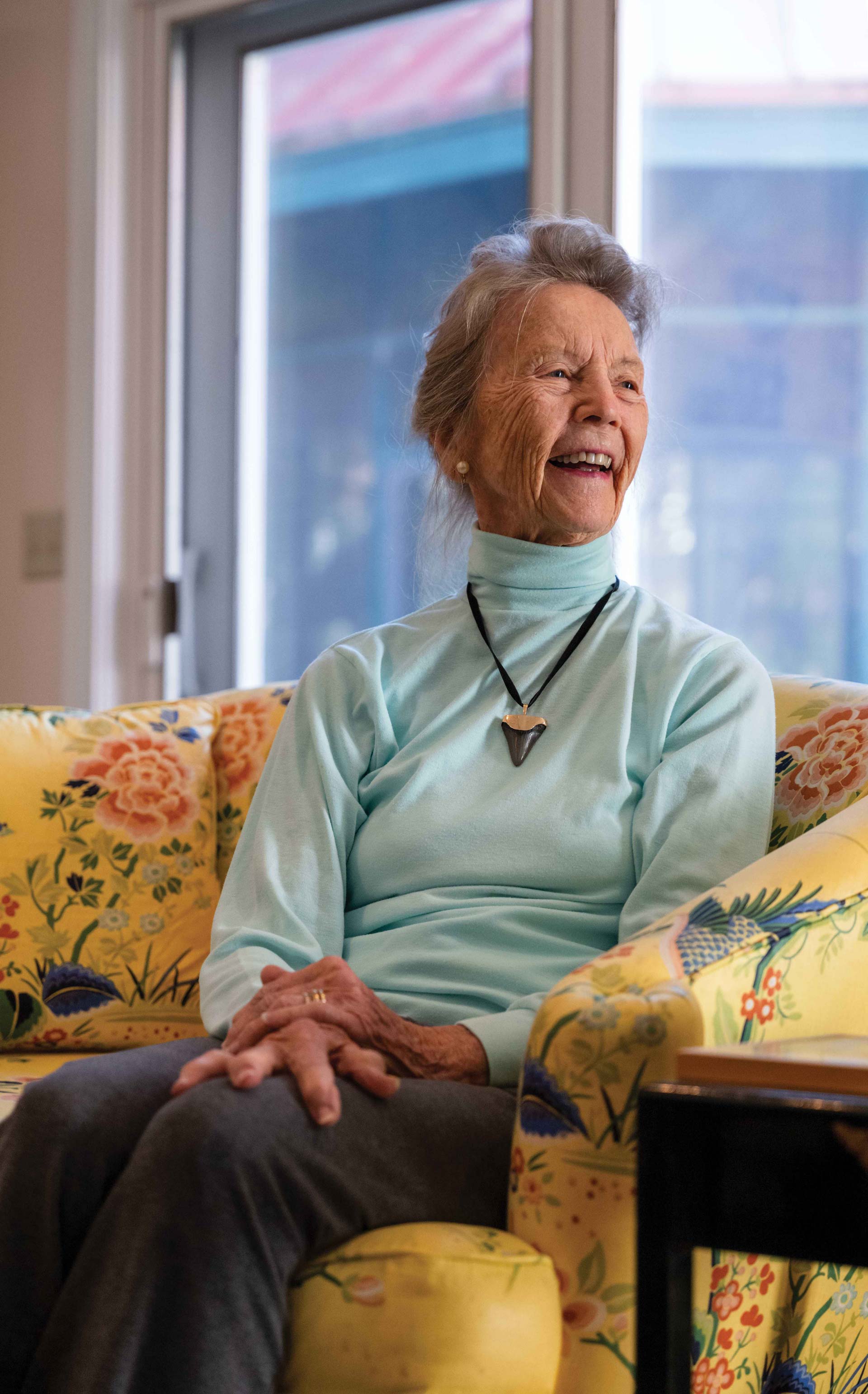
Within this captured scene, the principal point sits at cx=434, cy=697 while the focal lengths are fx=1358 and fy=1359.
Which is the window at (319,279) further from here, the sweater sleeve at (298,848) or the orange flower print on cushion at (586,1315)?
the orange flower print on cushion at (586,1315)

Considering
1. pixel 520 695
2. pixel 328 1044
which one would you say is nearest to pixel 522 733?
pixel 520 695

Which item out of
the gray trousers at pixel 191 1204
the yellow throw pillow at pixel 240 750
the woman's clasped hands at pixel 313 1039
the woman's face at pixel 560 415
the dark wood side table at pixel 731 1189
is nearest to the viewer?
the dark wood side table at pixel 731 1189

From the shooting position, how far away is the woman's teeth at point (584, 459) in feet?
5.06

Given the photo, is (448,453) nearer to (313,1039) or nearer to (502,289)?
(502,289)

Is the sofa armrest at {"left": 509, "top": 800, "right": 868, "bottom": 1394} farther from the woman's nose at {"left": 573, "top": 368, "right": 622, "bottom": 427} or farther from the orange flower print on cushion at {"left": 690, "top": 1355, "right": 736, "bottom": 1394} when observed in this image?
the woman's nose at {"left": 573, "top": 368, "right": 622, "bottom": 427}

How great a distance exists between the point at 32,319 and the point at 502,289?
1.73m

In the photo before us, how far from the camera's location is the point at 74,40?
2.93 metres

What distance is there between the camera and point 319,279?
9.52 feet

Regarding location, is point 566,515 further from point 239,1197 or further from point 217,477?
point 217,477

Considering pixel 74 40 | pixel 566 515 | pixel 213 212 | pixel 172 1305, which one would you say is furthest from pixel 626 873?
pixel 74 40

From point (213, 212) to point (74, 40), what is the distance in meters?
0.46

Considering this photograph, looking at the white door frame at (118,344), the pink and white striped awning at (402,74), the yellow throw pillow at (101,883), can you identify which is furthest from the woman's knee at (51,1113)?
the pink and white striped awning at (402,74)

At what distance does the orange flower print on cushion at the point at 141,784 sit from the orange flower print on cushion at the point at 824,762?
74 centimetres

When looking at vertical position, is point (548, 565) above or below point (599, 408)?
below
